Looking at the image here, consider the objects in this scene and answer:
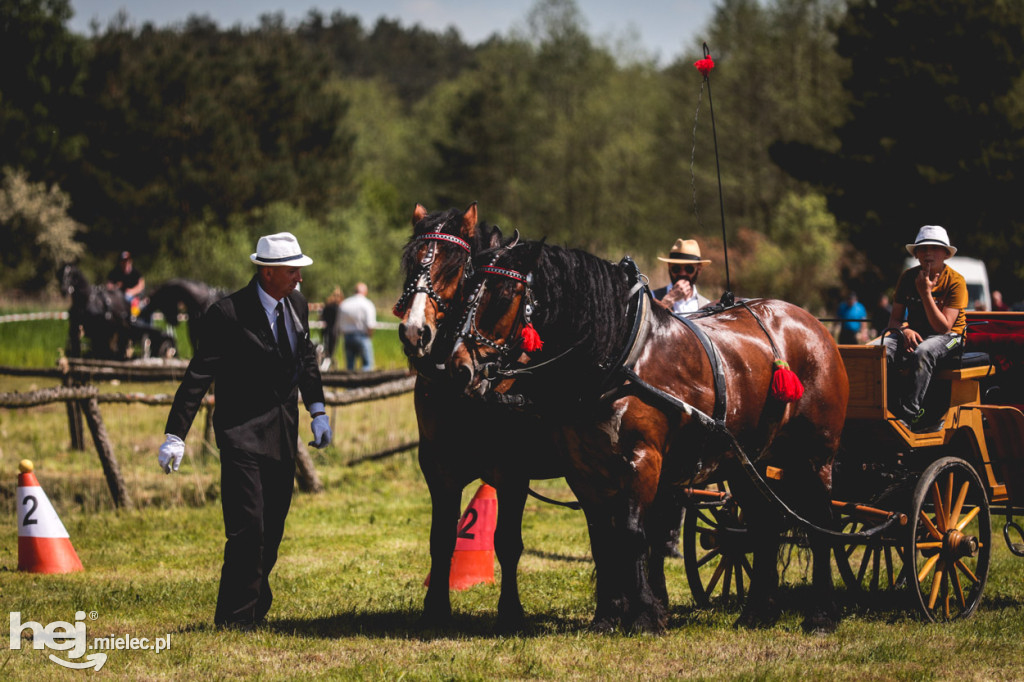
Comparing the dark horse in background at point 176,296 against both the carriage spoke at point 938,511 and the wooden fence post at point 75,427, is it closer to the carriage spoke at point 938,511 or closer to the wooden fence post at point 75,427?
the wooden fence post at point 75,427

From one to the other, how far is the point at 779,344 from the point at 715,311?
44 cm

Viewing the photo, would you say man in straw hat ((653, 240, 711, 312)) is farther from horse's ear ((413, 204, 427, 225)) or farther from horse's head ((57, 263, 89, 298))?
horse's head ((57, 263, 89, 298))

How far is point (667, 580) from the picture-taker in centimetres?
745

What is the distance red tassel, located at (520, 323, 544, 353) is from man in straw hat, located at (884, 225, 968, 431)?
2499 mm

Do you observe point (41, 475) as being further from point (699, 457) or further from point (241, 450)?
point (699, 457)

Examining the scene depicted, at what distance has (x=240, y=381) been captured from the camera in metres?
5.63

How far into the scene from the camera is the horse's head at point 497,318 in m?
4.92

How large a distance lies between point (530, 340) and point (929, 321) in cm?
270

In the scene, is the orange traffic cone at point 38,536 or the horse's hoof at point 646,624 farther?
the orange traffic cone at point 38,536

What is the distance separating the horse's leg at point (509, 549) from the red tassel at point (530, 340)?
96 centimetres

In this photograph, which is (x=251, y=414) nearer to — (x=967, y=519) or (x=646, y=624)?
(x=646, y=624)

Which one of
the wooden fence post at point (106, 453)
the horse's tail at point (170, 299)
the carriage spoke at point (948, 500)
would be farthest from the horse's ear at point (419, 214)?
the horse's tail at point (170, 299)

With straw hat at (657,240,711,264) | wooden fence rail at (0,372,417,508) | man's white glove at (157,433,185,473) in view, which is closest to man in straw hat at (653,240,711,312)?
straw hat at (657,240,711,264)

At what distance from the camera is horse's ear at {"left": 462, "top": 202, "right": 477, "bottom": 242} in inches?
207
